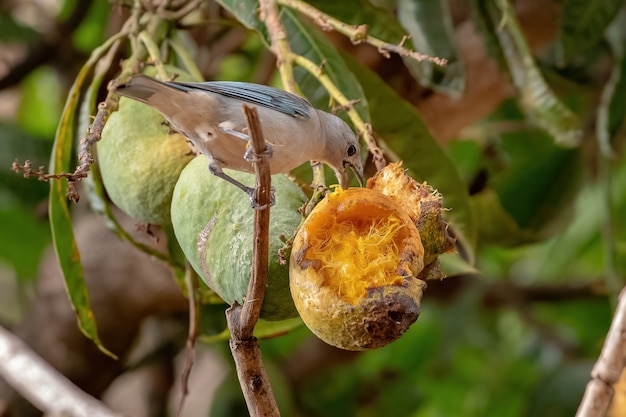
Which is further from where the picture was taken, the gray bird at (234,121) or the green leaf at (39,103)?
the green leaf at (39,103)

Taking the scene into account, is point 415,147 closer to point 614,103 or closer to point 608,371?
point 608,371

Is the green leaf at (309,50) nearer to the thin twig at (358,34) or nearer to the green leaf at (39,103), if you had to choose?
the thin twig at (358,34)

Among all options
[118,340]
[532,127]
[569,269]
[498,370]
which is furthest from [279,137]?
[569,269]

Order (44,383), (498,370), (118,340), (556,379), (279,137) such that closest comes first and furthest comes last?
(44,383)
(279,137)
(118,340)
(556,379)
(498,370)

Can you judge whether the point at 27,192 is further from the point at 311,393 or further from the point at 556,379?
the point at 556,379

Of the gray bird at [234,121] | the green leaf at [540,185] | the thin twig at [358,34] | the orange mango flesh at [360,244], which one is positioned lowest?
the green leaf at [540,185]

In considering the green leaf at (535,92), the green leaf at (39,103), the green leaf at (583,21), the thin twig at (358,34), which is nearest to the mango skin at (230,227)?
the thin twig at (358,34)

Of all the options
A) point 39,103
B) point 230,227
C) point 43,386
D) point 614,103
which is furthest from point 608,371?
point 39,103
